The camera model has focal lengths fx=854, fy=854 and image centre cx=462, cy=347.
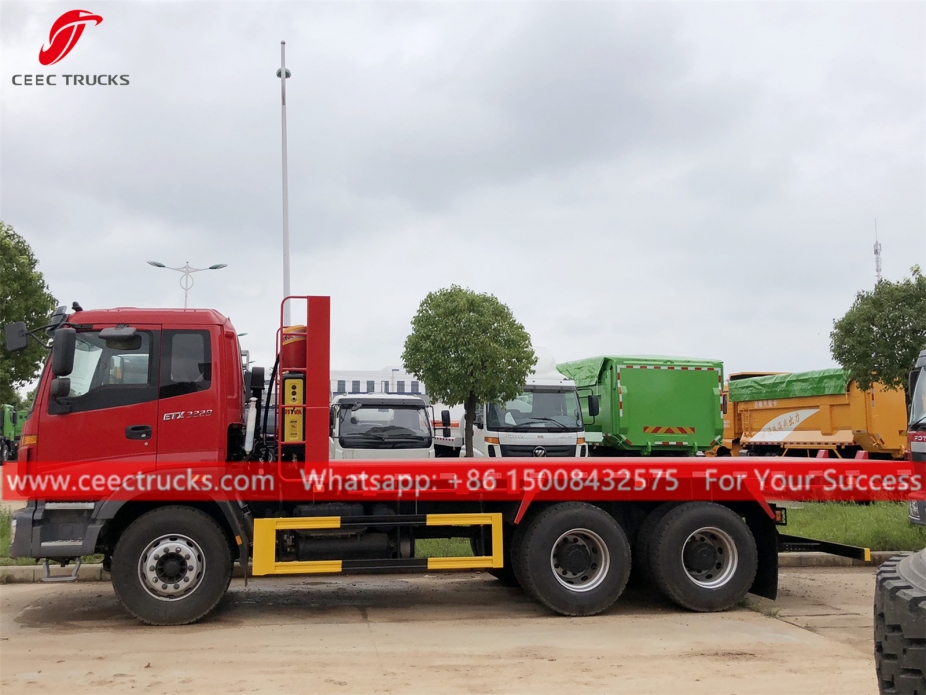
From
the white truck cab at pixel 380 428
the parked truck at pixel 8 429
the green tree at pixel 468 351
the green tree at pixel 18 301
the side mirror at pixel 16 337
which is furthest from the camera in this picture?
the parked truck at pixel 8 429

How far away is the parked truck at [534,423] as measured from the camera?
53.8ft

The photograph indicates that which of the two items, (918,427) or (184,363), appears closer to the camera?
(184,363)

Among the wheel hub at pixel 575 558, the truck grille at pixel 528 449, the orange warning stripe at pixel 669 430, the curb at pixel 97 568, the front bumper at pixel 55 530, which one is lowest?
the curb at pixel 97 568

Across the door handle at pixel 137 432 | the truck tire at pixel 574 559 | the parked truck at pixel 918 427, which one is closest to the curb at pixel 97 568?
the parked truck at pixel 918 427

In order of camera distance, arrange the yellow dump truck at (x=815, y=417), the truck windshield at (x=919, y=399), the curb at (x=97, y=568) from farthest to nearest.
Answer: the yellow dump truck at (x=815, y=417)
the truck windshield at (x=919, y=399)
the curb at (x=97, y=568)

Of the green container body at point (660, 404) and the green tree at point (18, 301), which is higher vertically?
the green tree at point (18, 301)

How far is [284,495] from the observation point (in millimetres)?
7602

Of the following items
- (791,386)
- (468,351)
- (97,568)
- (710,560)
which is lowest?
(97,568)

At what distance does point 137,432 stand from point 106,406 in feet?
1.14

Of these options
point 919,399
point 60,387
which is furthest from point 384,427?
point 919,399

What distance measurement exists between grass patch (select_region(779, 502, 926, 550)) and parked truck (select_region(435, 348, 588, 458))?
4712 mm

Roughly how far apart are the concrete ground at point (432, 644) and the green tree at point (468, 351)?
27.8ft

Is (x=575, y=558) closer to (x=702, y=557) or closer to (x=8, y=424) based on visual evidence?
(x=702, y=557)

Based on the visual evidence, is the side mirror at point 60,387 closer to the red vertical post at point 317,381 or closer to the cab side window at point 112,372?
the cab side window at point 112,372
